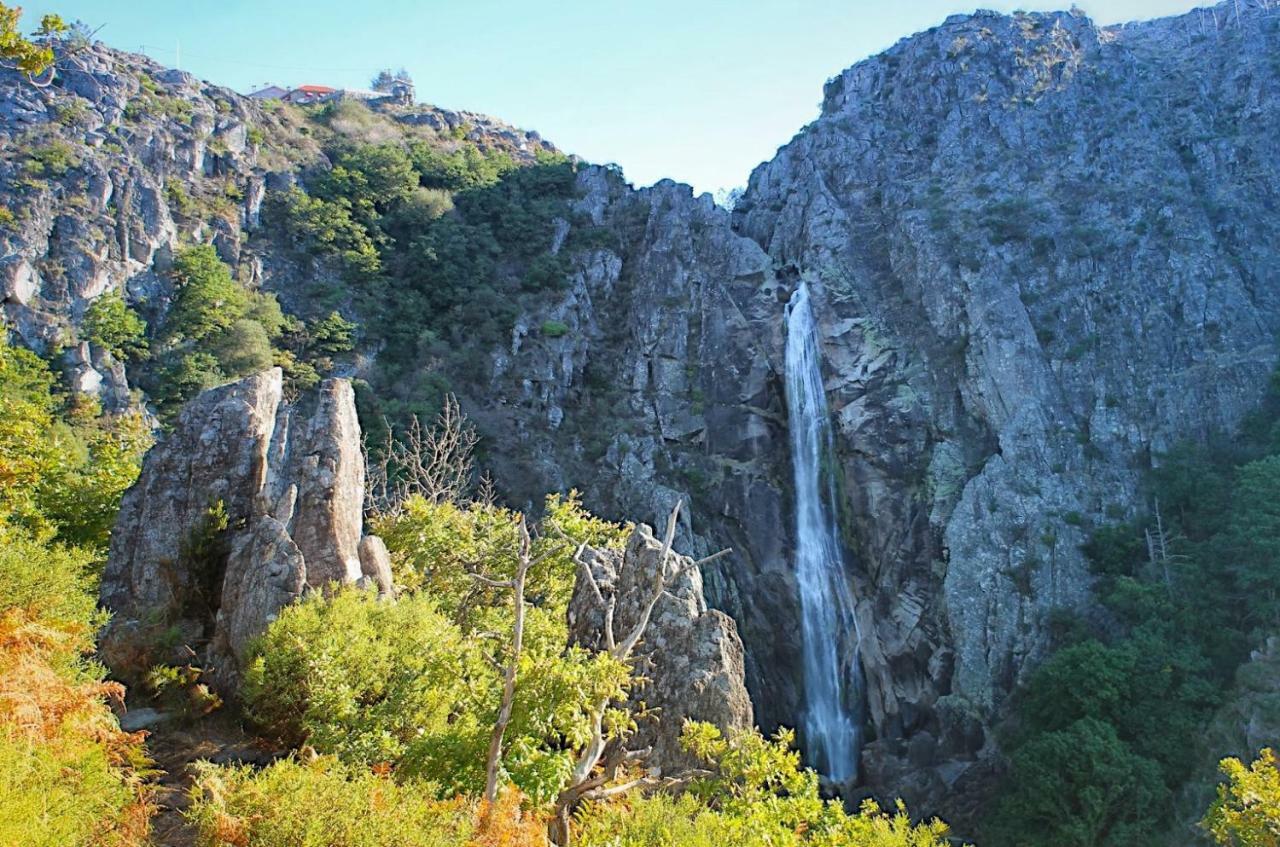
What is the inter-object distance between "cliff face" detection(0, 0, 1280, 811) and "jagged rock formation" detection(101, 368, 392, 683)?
55.5ft

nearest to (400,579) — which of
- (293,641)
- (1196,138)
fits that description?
(293,641)

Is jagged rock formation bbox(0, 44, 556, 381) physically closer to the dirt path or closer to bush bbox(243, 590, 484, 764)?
the dirt path

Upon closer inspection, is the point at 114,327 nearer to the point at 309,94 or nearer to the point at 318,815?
the point at 318,815

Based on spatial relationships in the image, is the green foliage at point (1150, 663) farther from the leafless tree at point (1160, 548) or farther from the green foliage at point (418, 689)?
the green foliage at point (418, 689)

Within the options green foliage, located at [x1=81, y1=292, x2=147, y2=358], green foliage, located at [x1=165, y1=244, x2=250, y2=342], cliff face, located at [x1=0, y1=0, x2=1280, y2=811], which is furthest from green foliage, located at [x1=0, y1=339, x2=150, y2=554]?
green foliage, located at [x1=165, y1=244, x2=250, y2=342]

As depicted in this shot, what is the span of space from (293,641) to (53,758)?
2.56 metres

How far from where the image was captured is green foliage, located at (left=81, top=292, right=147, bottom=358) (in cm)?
2602

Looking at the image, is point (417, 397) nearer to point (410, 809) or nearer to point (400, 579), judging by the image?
point (400, 579)

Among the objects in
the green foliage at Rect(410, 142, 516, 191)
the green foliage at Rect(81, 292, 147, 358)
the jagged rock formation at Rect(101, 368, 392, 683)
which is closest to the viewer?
the jagged rock formation at Rect(101, 368, 392, 683)

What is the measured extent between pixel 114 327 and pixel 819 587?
1052 inches

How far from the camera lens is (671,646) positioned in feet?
30.6

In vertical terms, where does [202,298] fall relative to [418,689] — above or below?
above

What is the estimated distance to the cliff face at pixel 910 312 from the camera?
948 inches

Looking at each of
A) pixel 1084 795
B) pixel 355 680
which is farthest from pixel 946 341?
pixel 355 680
